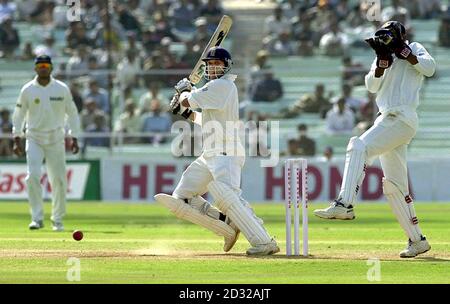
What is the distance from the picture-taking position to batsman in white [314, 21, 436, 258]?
11.6 m

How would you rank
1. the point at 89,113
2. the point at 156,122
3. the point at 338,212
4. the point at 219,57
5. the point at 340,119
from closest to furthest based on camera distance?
the point at 338,212 → the point at 219,57 → the point at 340,119 → the point at 156,122 → the point at 89,113

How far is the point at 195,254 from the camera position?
41.4 ft

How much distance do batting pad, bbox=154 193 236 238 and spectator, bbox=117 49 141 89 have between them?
578 inches

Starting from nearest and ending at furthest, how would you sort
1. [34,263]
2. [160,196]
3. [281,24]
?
[34,263] < [160,196] < [281,24]

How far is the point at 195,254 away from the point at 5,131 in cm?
1488

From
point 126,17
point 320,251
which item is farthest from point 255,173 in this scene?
point 320,251

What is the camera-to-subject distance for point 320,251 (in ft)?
42.7

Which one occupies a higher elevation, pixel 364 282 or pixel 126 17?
pixel 126 17

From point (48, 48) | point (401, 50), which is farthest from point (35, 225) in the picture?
point (48, 48)

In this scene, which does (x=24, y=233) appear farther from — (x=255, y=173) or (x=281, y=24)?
(x=281, y=24)

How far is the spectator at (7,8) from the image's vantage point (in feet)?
104

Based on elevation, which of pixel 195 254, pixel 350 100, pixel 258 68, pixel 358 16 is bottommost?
pixel 195 254

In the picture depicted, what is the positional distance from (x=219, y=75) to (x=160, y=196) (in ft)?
4.27

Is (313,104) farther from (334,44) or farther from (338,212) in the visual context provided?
(338,212)
